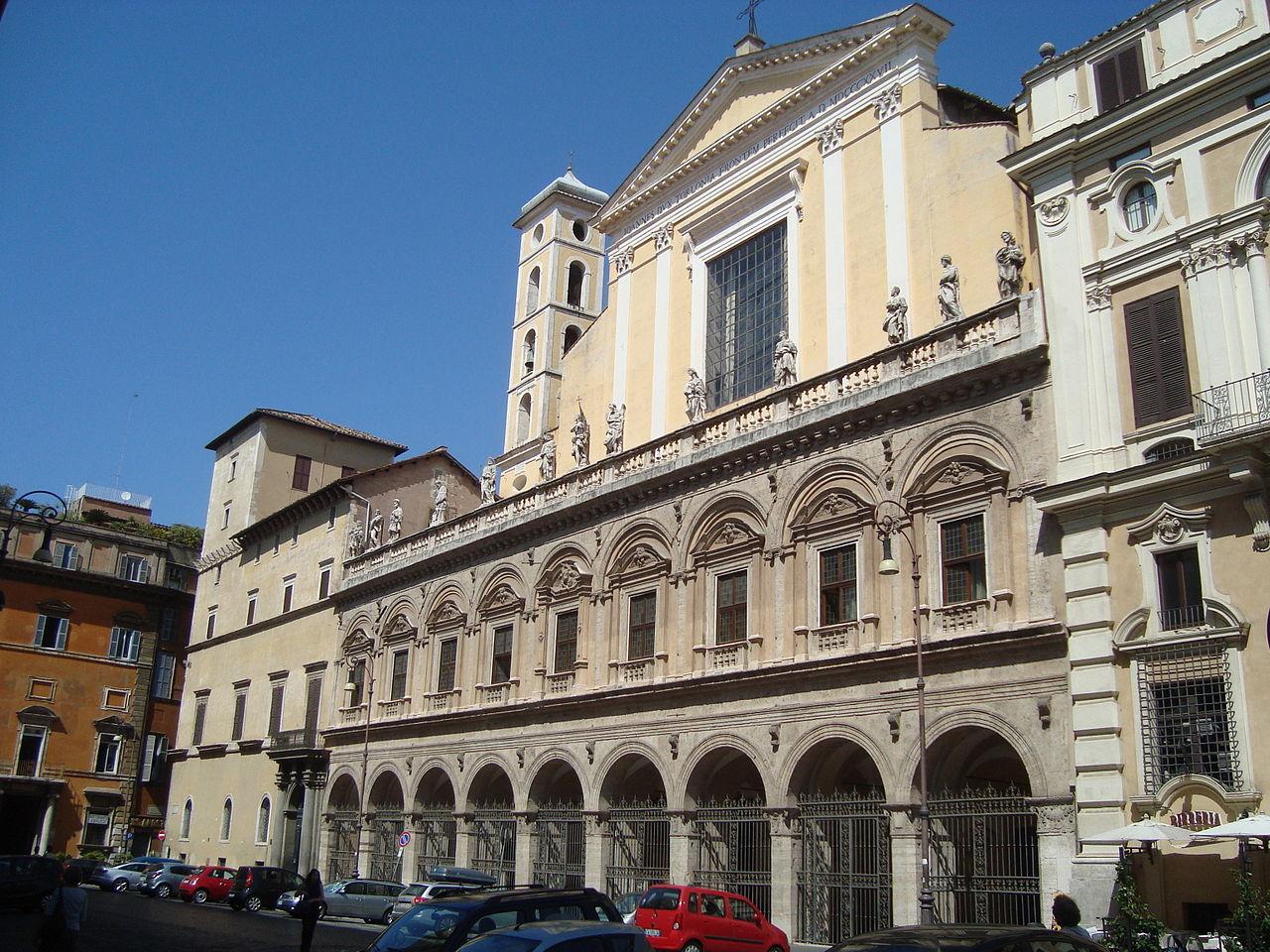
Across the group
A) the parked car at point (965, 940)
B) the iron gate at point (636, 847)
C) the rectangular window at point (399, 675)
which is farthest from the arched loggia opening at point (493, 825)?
the parked car at point (965, 940)

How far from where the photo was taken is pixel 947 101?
29109 millimetres

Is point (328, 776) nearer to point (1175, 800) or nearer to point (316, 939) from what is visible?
point (316, 939)

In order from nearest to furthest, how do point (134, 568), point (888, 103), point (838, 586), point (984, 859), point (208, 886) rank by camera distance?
point (984, 859) < point (838, 586) < point (888, 103) < point (208, 886) < point (134, 568)

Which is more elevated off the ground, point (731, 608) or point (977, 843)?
point (731, 608)

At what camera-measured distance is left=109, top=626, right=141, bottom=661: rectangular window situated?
196ft

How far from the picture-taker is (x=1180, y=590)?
18922 mm

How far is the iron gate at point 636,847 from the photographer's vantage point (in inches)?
1097

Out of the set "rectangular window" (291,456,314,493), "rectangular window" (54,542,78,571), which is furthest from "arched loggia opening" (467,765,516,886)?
"rectangular window" (54,542,78,571)

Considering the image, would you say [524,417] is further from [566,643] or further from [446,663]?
[566,643]

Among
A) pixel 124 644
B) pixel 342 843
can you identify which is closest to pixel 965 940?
pixel 342 843

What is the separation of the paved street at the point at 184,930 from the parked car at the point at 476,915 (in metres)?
9.40

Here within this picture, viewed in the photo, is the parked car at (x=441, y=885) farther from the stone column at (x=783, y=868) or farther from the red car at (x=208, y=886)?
the red car at (x=208, y=886)

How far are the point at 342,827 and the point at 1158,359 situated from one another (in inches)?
1214

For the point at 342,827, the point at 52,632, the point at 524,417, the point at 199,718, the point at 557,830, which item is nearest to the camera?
the point at 557,830
